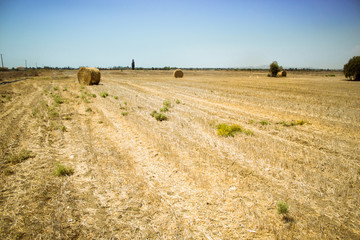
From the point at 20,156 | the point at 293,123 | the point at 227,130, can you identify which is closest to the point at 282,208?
the point at 227,130

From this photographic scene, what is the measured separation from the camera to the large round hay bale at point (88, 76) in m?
24.8

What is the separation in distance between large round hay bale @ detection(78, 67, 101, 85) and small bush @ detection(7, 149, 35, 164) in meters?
21.9

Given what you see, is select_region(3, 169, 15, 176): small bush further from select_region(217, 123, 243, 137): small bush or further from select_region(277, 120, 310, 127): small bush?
select_region(277, 120, 310, 127): small bush

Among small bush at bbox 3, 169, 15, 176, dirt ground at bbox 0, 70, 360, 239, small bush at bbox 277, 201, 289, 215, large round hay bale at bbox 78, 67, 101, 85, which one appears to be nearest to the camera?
dirt ground at bbox 0, 70, 360, 239

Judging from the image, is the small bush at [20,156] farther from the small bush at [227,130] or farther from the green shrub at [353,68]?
the green shrub at [353,68]

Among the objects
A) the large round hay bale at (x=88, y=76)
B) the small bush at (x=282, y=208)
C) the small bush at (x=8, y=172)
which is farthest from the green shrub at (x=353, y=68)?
the small bush at (x=8, y=172)

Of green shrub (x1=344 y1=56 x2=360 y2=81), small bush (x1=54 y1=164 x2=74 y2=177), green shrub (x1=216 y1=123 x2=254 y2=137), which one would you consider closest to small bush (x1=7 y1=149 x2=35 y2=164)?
small bush (x1=54 y1=164 x2=74 y2=177)

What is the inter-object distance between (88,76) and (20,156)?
22553 millimetres

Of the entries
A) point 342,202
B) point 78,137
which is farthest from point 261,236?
point 78,137

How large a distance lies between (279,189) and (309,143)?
345 cm

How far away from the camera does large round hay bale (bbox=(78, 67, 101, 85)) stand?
2477 centimetres

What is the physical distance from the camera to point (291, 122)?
8734 millimetres

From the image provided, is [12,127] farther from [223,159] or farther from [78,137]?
[223,159]

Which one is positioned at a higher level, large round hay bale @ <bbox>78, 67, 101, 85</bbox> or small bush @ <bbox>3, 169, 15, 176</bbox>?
large round hay bale @ <bbox>78, 67, 101, 85</bbox>
